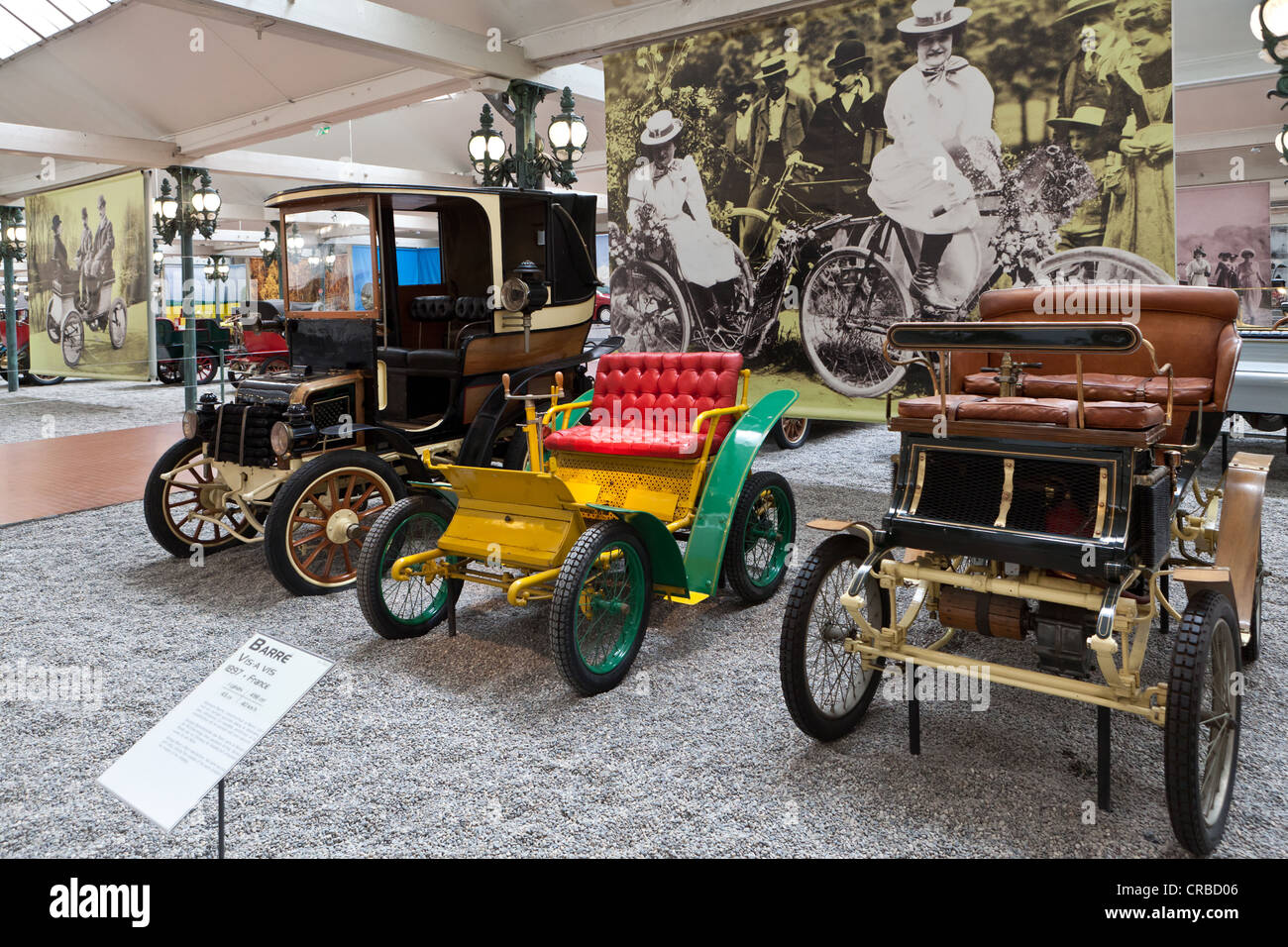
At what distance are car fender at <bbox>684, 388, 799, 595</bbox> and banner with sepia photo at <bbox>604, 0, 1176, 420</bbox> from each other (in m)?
2.63

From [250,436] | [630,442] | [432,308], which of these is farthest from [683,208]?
[250,436]

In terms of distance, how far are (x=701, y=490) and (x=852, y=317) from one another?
2.81 meters

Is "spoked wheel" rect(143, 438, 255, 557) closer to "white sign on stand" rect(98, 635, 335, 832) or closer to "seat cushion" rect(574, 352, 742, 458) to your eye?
"seat cushion" rect(574, 352, 742, 458)

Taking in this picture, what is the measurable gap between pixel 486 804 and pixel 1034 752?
1.71 m

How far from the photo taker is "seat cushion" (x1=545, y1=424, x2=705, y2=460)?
415 centimetres

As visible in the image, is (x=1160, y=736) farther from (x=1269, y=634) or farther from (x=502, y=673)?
(x=502, y=673)

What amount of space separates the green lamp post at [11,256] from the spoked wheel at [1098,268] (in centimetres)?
1558

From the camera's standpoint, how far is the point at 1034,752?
9.38 feet

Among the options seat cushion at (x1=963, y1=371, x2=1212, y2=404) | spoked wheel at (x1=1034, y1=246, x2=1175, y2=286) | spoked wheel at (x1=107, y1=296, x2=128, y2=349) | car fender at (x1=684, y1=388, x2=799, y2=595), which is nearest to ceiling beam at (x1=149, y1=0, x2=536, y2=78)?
spoked wheel at (x1=1034, y1=246, x2=1175, y2=286)

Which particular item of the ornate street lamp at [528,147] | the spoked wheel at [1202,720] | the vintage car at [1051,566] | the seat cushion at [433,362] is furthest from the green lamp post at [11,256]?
the spoked wheel at [1202,720]

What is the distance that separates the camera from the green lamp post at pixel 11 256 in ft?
48.4

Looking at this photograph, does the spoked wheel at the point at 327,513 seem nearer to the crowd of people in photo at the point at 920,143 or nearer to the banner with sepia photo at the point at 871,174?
the banner with sepia photo at the point at 871,174
